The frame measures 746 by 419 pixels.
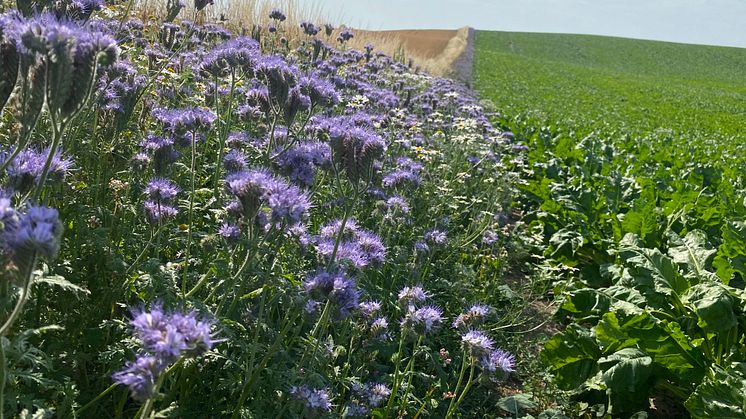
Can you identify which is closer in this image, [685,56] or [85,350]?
[85,350]

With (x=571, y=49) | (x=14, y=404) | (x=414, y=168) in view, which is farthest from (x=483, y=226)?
(x=571, y=49)

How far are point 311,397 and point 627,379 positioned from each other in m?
2.13

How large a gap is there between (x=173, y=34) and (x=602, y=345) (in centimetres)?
470

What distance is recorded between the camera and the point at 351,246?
3.14 meters

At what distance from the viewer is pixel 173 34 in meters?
6.12

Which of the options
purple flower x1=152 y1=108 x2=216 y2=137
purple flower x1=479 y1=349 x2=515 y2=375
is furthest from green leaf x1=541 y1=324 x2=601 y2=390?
purple flower x1=152 y1=108 x2=216 y2=137

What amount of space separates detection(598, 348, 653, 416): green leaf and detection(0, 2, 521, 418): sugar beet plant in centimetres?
74

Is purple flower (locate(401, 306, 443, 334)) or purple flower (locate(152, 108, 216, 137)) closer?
purple flower (locate(401, 306, 443, 334))

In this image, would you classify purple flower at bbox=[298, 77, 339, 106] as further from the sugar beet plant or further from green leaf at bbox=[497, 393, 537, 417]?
green leaf at bbox=[497, 393, 537, 417]

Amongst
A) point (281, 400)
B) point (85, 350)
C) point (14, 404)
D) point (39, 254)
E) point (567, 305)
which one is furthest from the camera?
point (567, 305)

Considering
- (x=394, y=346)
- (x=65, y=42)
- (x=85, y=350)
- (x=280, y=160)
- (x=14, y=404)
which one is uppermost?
(x=65, y=42)

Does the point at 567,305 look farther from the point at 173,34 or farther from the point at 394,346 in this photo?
the point at 173,34

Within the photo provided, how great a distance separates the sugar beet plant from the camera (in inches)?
68.1

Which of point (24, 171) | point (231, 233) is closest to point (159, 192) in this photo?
point (231, 233)
